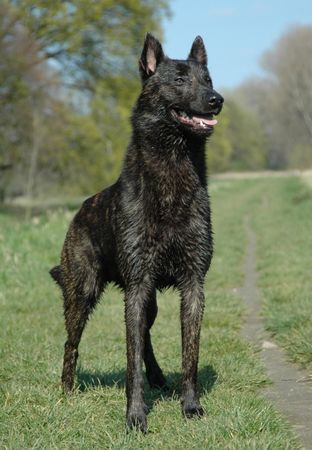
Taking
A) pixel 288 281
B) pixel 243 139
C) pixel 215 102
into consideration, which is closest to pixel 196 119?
pixel 215 102

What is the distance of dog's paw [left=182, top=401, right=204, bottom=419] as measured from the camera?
414 centimetres

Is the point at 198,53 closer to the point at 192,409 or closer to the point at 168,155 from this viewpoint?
the point at 168,155

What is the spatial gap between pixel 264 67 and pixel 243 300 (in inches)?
2716

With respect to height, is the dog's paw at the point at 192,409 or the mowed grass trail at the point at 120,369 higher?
the dog's paw at the point at 192,409

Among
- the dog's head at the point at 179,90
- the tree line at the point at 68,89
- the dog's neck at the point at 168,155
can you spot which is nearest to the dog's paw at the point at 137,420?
the dog's neck at the point at 168,155

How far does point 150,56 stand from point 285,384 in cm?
266

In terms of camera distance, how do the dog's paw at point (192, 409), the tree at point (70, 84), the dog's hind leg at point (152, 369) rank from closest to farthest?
the dog's paw at point (192, 409)
the dog's hind leg at point (152, 369)
the tree at point (70, 84)

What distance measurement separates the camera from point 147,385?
5125 millimetres

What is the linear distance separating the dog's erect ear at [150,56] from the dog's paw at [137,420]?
2.24 metres

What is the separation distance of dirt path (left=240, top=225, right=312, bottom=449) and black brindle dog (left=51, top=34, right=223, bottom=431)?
0.64 meters

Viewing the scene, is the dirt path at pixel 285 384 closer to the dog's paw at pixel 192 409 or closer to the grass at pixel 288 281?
the grass at pixel 288 281

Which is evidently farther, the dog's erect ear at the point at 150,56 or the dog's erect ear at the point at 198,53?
the dog's erect ear at the point at 198,53

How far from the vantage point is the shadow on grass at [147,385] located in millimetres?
4758

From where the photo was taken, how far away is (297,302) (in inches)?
305
